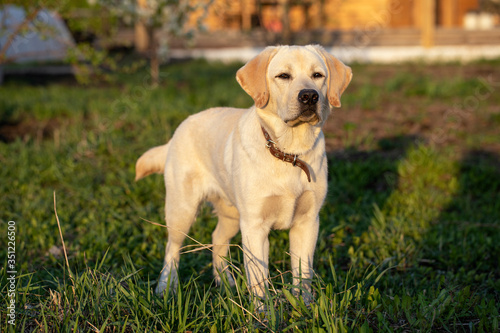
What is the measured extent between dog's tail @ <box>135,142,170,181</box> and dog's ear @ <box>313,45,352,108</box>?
138 cm

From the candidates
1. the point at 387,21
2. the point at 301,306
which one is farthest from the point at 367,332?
the point at 387,21

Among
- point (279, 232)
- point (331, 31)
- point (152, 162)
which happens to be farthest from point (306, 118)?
point (331, 31)

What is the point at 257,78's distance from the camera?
3.06 metres

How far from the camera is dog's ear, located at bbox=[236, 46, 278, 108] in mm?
3031

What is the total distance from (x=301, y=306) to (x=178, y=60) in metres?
15.0

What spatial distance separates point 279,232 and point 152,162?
1174 millimetres

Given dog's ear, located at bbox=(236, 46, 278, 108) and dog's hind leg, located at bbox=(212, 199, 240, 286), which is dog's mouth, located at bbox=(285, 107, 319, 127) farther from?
dog's hind leg, located at bbox=(212, 199, 240, 286)

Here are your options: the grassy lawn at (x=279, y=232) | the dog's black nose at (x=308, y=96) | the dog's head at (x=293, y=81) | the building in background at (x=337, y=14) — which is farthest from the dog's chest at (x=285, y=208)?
the building in background at (x=337, y=14)

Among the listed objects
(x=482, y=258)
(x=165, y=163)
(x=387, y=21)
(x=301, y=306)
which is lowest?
(x=482, y=258)

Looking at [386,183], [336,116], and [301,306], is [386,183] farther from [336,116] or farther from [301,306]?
[301,306]

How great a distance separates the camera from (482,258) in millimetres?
3840

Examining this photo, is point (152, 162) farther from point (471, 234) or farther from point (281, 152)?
point (471, 234)

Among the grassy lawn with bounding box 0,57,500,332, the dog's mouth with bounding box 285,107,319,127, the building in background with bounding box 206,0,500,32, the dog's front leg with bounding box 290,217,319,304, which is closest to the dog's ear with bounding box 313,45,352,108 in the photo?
the dog's mouth with bounding box 285,107,319,127

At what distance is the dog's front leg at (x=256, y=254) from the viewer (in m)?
3.00
